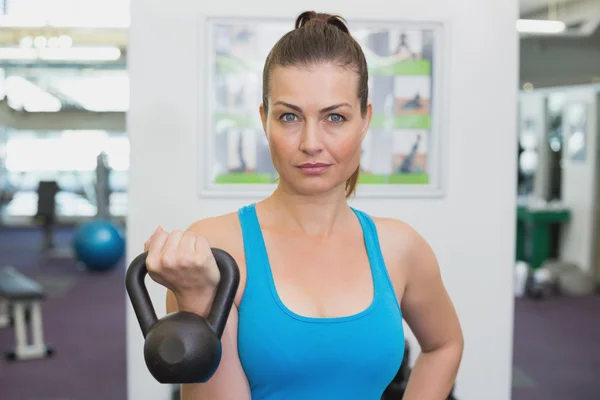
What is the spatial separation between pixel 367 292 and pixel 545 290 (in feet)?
17.5

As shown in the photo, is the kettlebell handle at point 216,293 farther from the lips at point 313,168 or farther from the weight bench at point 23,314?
the weight bench at point 23,314

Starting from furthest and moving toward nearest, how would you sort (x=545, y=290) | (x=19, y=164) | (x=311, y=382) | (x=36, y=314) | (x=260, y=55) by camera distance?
1. (x=19, y=164)
2. (x=545, y=290)
3. (x=36, y=314)
4. (x=260, y=55)
5. (x=311, y=382)

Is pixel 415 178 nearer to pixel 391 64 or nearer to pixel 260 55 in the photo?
pixel 391 64

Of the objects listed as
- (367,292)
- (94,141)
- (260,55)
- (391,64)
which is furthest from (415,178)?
(94,141)

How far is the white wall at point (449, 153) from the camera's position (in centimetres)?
229

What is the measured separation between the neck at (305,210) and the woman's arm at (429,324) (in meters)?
0.15

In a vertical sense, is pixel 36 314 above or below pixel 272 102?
below

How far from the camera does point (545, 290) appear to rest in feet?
19.1

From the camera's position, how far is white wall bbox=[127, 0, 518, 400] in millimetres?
2291

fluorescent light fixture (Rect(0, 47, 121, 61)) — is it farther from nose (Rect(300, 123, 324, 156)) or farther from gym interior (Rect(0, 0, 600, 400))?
nose (Rect(300, 123, 324, 156))

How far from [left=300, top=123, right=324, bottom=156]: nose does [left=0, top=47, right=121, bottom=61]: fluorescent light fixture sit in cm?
762

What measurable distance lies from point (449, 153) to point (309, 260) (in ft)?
5.15

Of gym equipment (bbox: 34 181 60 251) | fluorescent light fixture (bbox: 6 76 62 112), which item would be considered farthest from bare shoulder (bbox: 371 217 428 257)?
fluorescent light fixture (bbox: 6 76 62 112)

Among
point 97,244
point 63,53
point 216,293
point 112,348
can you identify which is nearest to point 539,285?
point 112,348
